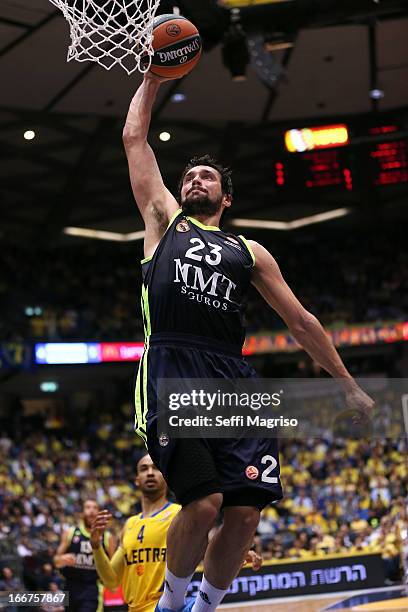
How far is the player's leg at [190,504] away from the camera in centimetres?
395

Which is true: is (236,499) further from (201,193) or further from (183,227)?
(201,193)

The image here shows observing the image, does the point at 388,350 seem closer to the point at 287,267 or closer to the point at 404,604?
the point at 287,267

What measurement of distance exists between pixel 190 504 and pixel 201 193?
1.51m

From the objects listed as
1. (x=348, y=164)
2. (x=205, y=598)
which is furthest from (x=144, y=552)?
(x=348, y=164)

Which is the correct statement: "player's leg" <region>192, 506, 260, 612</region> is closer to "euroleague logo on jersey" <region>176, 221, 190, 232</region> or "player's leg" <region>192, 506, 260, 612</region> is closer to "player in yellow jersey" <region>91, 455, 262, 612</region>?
"euroleague logo on jersey" <region>176, 221, 190, 232</region>

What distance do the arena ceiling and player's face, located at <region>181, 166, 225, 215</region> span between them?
285 inches

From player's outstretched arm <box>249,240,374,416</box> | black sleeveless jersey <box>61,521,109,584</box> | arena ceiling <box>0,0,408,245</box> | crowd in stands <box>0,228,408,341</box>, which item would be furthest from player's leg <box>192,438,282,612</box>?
crowd in stands <box>0,228,408,341</box>

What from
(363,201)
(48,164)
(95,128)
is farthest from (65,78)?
(363,201)

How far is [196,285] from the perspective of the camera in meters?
4.28

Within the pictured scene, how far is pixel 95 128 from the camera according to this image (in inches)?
830

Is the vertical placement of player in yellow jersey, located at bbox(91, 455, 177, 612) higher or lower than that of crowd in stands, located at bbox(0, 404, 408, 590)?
lower

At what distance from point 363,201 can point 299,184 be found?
877 centimetres

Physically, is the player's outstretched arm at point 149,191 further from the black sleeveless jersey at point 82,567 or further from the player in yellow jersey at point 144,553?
the black sleeveless jersey at point 82,567

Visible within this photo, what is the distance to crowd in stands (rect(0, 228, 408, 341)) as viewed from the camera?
25.4 metres
